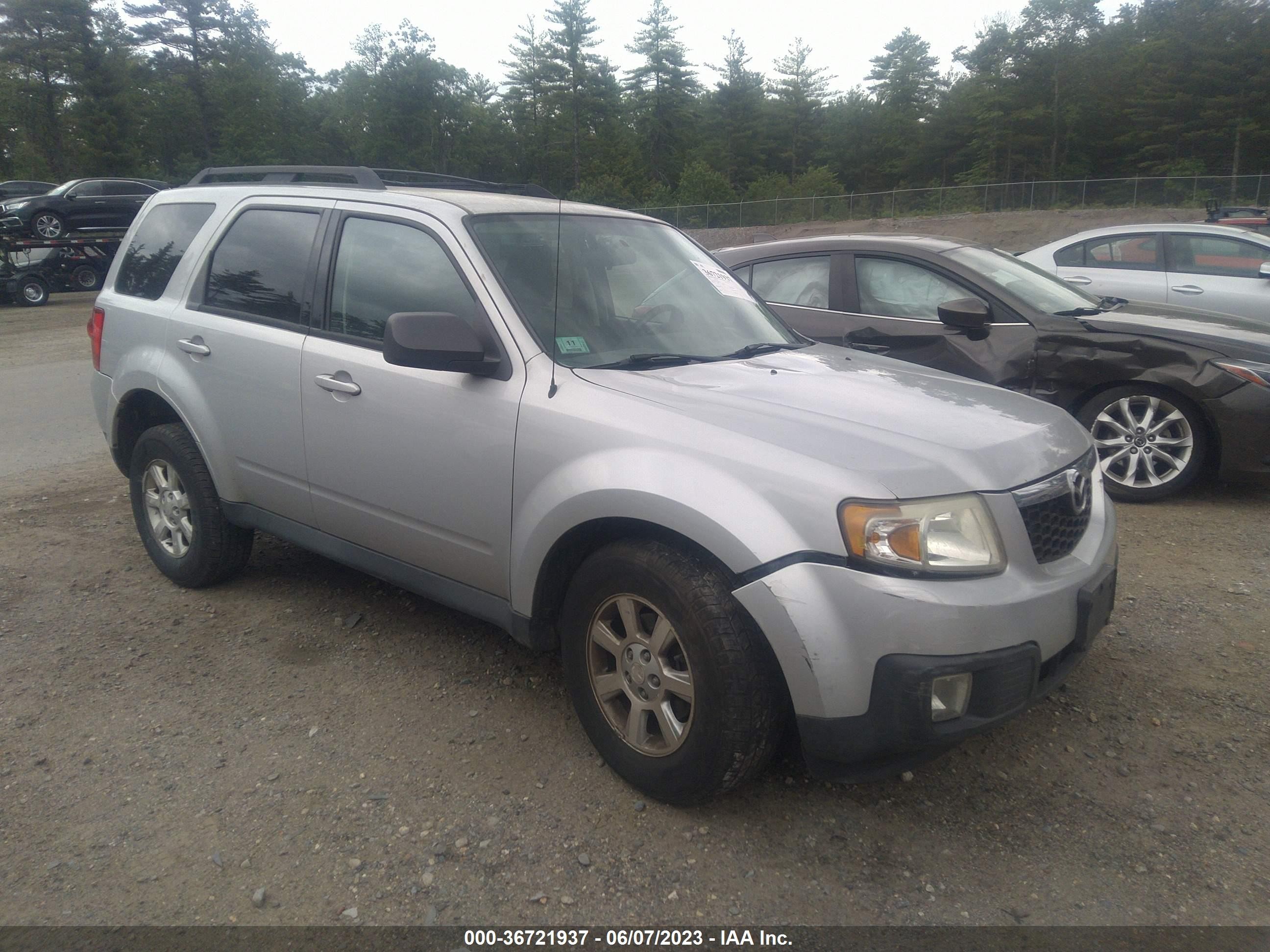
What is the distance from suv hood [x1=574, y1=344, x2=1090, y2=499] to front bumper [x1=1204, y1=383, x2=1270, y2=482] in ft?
9.07

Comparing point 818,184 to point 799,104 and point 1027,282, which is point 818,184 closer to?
point 799,104

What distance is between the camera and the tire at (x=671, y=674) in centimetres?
260

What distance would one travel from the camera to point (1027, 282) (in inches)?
255

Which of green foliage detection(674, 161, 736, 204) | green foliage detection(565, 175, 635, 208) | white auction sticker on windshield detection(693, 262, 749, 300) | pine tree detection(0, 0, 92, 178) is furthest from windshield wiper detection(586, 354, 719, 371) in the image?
pine tree detection(0, 0, 92, 178)

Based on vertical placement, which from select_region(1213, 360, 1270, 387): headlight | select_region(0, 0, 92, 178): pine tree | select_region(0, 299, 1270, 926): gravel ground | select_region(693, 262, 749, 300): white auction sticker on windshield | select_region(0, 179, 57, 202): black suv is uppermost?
select_region(0, 0, 92, 178): pine tree

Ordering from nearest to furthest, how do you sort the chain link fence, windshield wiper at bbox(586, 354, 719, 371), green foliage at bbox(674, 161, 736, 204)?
windshield wiper at bbox(586, 354, 719, 371), the chain link fence, green foliage at bbox(674, 161, 736, 204)

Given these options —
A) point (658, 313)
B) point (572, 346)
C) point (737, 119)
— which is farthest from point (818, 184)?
point (572, 346)

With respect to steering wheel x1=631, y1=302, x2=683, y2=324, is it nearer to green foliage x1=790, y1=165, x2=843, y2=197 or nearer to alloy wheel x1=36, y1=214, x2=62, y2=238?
alloy wheel x1=36, y1=214, x2=62, y2=238

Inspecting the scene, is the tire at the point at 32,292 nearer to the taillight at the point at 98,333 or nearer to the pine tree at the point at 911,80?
the taillight at the point at 98,333

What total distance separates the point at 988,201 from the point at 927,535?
43982 millimetres

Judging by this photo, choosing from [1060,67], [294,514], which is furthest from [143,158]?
[294,514]

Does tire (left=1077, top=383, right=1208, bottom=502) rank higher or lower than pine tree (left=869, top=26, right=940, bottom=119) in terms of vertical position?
lower

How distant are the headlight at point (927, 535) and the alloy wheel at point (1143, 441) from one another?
142 inches

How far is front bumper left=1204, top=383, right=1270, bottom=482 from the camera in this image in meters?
5.40
